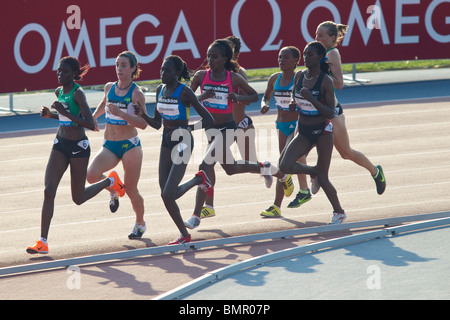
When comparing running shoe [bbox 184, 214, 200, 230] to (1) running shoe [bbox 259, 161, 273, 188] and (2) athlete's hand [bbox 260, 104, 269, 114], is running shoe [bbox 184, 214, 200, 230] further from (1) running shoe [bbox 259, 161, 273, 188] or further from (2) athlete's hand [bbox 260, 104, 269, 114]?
(2) athlete's hand [bbox 260, 104, 269, 114]

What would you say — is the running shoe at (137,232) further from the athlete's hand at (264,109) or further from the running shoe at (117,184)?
the athlete's hand at (264,109)

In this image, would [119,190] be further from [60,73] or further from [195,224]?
[60,73]

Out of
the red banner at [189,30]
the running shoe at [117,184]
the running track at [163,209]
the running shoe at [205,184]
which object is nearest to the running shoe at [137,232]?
the running track at [163,209]

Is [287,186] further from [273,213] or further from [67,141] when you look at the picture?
[67,141]

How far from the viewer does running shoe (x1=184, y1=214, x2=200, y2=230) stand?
10.5 metres

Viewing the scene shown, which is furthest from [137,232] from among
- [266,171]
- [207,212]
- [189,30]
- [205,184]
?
[189,30]

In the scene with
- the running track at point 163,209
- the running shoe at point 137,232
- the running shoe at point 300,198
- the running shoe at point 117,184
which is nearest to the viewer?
the running track at point 163,209

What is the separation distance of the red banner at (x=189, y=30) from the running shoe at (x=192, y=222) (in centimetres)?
1009

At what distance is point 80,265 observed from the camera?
9242mm

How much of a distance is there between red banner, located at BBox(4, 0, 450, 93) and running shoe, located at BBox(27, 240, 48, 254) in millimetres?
10501

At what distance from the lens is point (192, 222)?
415 inches

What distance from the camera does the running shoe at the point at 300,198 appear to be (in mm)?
11695

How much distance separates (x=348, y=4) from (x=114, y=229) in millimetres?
13822
